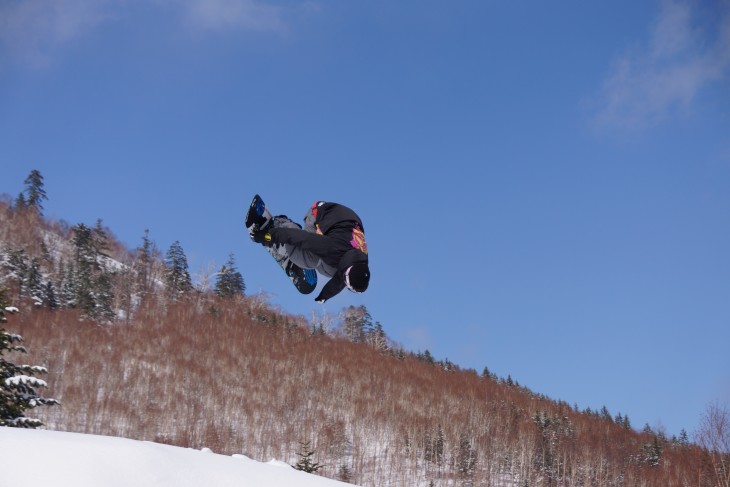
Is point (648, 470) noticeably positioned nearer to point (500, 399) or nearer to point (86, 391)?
point (500, 399)

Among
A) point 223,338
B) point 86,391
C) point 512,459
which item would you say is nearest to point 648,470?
point 512,459

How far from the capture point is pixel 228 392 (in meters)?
69.4

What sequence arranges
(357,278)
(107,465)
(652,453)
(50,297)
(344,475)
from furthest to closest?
(50,297) → (652,453) → (344,475) → (357,278) → (107,465)

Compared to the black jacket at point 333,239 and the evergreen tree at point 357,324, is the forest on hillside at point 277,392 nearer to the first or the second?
the evergreen tree at point 357,324

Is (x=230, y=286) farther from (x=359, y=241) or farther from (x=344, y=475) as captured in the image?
(x=359, y=241)

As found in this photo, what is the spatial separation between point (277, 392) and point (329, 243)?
220 ft

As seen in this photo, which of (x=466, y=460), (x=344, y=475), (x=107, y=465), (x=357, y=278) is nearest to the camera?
(x=107, y=465)

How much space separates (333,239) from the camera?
237 inches

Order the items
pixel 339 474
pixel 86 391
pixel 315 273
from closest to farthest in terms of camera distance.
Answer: pixel 315 273 < pixel 339 474 < pixel 86 391

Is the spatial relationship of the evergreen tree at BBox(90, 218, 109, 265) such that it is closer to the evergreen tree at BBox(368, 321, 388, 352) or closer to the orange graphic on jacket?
the evergreen tree at BBox(368, 321, 388, 352)

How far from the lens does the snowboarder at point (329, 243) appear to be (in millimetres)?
5859

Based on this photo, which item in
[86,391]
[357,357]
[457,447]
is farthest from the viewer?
[357,357]

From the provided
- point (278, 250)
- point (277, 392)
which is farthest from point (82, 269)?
point (278, 250)

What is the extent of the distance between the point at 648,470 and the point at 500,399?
60.2ft
